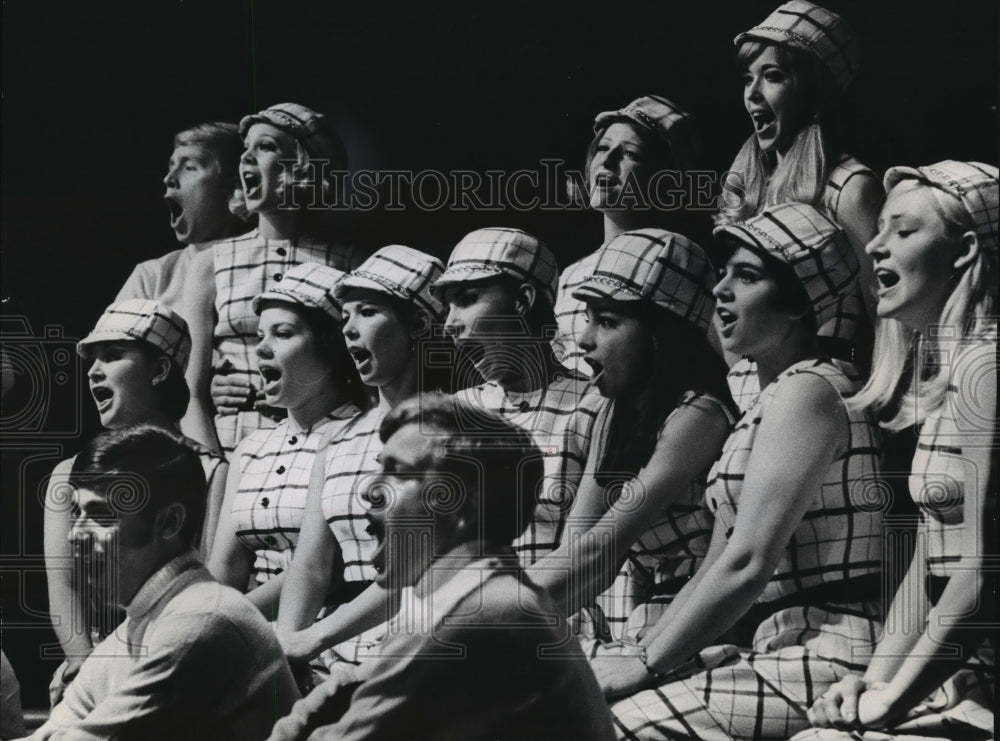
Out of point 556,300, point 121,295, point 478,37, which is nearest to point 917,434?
point 556,300

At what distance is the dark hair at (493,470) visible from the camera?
3498 millimetres

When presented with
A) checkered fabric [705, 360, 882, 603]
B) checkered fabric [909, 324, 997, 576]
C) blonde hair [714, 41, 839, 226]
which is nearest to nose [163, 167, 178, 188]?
blonde hair [714, 41, 839, 226]

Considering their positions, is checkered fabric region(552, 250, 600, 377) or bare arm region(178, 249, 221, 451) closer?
checkered fabric region(552, 250, 600, 377)

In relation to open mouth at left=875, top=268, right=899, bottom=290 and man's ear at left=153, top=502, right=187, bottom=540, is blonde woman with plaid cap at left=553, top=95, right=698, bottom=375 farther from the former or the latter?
man's ear at left=153, top=502, right=187, bottom=540

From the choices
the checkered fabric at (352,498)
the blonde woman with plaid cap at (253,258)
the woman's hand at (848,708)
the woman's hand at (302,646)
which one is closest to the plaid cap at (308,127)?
the blonde woman with plaid cap at (253,258)

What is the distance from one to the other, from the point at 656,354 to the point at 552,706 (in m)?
0.98

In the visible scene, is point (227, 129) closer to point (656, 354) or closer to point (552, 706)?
point (656, 354)

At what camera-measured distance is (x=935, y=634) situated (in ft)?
11.3

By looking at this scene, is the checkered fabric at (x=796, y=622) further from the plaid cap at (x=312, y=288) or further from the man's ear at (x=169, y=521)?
the man's ear at (x=169, y=521)

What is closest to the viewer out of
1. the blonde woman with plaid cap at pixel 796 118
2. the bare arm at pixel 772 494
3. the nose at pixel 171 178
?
the bare arm at pixel 772 494

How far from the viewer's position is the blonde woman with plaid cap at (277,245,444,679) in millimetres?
3564

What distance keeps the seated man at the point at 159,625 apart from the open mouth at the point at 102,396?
0.28 ft

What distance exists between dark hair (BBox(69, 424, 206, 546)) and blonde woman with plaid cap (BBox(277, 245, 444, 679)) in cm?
34

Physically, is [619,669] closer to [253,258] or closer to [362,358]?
[362,358]
